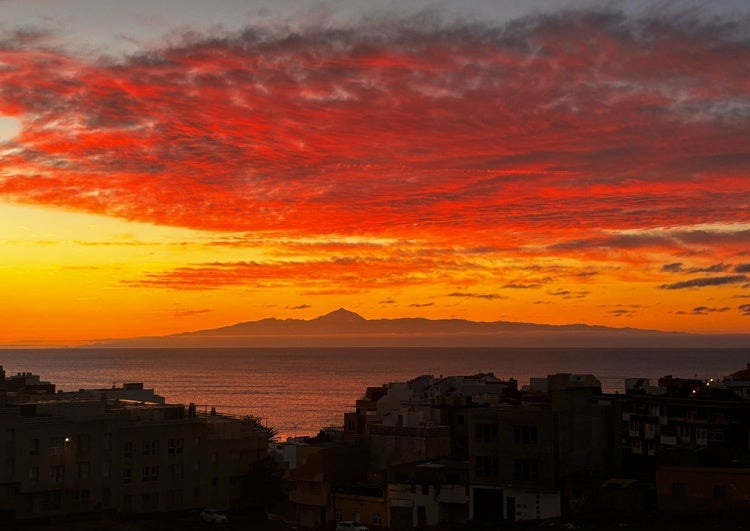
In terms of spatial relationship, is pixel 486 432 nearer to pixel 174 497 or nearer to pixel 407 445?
pixel 407 445

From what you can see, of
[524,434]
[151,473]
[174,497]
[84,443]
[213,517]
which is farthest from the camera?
[174,497]

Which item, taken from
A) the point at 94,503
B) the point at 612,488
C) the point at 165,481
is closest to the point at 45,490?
the point at 94,503

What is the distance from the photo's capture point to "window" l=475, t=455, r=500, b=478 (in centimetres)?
6675

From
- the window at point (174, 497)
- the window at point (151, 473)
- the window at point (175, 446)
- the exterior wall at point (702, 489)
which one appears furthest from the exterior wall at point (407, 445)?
the exterior wall at point (702, 489)

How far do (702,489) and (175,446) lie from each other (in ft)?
136

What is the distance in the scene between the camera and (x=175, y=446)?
77.6m

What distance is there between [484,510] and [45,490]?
105 ft

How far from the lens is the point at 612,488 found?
6375 centimetres

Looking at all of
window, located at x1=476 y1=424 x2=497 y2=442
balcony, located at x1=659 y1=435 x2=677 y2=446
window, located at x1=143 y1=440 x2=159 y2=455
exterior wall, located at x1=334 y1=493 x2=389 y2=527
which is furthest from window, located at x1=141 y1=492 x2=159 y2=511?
balcony, located at x1=659 y1=435 x2=677 y2=446

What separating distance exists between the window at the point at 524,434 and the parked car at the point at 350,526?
12351 millimetres

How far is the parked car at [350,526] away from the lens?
65.1 meters

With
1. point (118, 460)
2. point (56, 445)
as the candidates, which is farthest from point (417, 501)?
point (56, 445)

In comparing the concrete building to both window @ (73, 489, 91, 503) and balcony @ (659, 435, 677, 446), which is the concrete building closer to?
window @ (73, 489, 91, 503)

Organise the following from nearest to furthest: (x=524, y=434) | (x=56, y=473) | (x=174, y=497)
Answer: (x=524, y=434)
(x=56, y=473)
(x=174, y=497)
